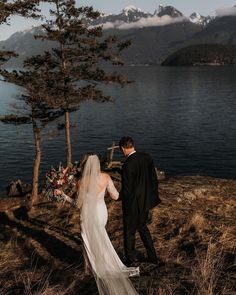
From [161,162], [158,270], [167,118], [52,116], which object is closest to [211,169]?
[161,162]

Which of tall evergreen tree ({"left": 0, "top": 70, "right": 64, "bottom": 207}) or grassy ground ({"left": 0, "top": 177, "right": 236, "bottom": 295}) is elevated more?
tall evergreen tree ({"left": 0, "top": 70, "right": 64, "bottom": 207})

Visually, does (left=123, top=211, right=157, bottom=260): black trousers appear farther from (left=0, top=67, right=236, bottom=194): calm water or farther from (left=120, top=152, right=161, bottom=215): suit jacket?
(left=0, top=67, right=236, bottom=194): calm water

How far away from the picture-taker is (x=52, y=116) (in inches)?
934

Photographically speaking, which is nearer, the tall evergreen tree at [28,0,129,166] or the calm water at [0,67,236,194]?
the tall evergreen tree at [28,0,129,166]

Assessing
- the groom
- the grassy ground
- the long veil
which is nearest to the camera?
the grassy ground

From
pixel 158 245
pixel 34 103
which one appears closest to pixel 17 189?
pixel 34 103

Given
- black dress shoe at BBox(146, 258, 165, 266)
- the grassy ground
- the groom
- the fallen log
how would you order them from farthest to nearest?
1. the fallen log
2. black dress shoe at BBox(146, 258, 165, 266)
3. the groom
4. the grassy ground

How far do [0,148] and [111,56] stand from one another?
33.5m

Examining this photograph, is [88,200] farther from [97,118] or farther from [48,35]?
[97,118]

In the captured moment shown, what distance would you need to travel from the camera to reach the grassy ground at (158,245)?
21.3 ft

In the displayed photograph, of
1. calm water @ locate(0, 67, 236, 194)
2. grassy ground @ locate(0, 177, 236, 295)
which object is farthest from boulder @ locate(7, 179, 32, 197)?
grassy ground @ locate(0, 177, 236, 295)

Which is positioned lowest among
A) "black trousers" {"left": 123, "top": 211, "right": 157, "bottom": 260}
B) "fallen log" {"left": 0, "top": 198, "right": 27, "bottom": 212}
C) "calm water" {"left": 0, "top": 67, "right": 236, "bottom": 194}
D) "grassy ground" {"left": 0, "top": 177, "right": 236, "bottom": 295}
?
"calm water" {"left": 0, "top": 67, "right": 236, "bottom": 194}

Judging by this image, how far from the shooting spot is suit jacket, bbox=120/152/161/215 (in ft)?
24.6

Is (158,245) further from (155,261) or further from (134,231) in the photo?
(134,231)
